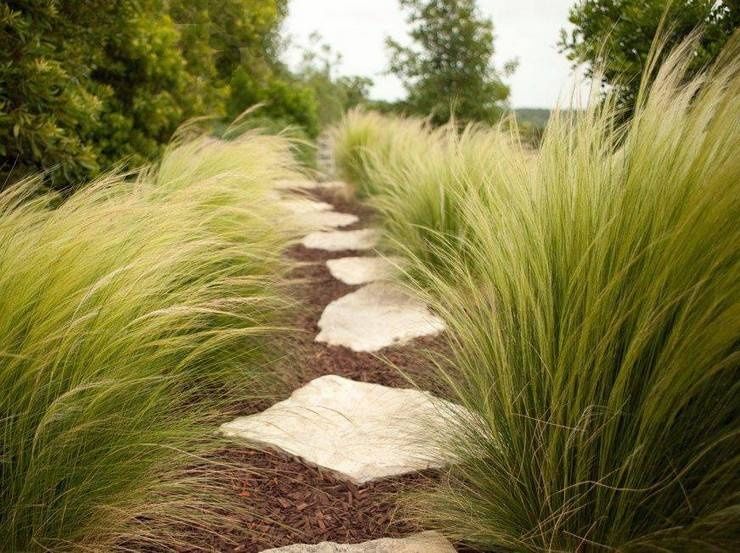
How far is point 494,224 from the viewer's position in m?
1.61

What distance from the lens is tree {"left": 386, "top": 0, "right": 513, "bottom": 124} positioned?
8664mm

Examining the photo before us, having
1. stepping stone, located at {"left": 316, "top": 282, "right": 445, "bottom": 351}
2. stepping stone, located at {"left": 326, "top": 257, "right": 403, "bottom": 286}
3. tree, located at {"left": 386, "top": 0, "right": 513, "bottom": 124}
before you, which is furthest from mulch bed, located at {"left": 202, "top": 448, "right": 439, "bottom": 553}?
tree, located at {"left": 386, "top": 0, "right": 513, "bottom": 124}

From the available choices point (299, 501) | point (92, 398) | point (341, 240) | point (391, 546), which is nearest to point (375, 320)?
point (299, 501)

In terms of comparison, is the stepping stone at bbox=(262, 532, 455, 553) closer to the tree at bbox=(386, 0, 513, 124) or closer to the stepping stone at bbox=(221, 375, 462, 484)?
the stepping stone at bbox=(221, 375, 462, 484)

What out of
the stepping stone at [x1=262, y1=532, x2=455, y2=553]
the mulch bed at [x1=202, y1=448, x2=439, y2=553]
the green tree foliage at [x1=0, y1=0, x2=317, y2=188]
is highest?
the green tree foliage at [x1=0, y1=0, x2=317, y2=188]

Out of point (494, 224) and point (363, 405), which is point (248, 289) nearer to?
point (363, 405)

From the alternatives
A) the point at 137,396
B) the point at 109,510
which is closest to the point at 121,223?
the point at 137,396

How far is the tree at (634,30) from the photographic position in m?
2.20

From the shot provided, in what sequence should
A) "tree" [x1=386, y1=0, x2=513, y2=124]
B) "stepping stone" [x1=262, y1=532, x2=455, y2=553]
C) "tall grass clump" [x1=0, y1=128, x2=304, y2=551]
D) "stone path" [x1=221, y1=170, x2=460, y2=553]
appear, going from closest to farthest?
"tall grass clump" [x1=0, y1=128, x2=304, y2=551]
"stepping stone" [x1=262, y1=532, x2=455, y2=553]
"stone path" [x1=221, y1=170, x2=460, y2=553]
"tree" [x1=386, y1=0, x2=513, y2=124]

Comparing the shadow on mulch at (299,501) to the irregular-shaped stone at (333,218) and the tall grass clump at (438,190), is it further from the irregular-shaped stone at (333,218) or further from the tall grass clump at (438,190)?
the irregular-shaped stone at (333,218)

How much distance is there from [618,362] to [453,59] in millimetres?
8530

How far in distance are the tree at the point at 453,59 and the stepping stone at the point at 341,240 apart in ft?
16.0

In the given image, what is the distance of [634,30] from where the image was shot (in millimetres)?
2457

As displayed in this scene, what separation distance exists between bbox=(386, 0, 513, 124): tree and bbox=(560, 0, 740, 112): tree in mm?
6024
